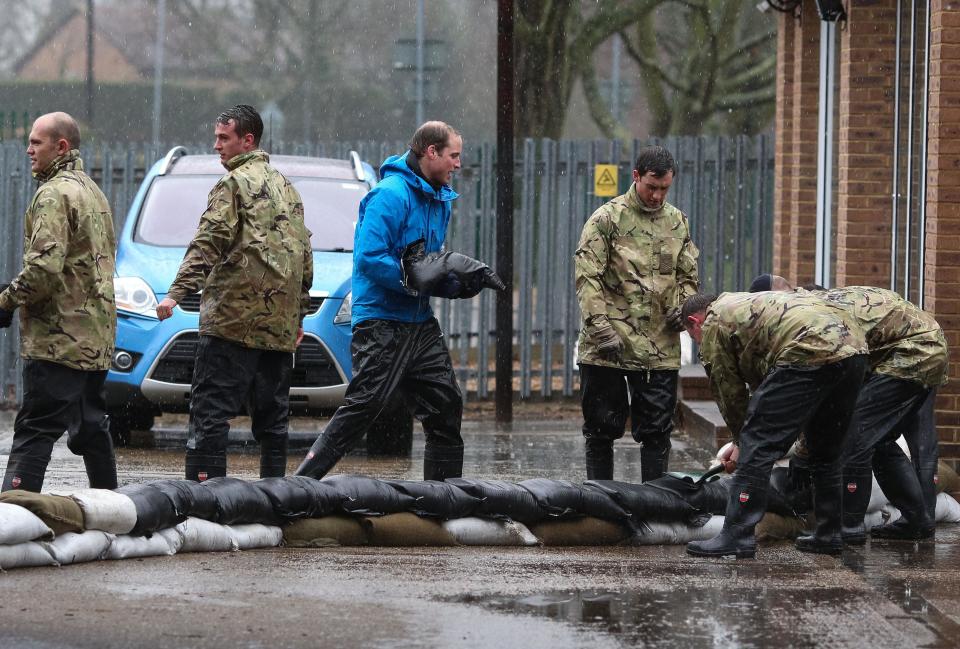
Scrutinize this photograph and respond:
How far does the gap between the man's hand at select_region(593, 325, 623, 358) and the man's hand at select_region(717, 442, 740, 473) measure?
768mm

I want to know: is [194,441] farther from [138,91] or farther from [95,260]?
[138,91]

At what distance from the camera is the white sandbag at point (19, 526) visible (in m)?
6.01

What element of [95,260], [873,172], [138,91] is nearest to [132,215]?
[95,260]

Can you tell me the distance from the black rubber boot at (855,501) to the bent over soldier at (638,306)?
0.96m

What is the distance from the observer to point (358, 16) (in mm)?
40906

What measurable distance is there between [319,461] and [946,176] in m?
3.73

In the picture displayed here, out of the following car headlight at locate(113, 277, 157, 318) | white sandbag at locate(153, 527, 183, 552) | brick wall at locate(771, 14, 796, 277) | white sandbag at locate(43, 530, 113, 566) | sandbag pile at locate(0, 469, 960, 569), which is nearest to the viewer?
white sandbag at locate(43, 530, 113, 566)

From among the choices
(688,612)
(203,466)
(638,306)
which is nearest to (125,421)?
(203,466)

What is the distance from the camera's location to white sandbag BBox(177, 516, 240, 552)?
21.8ft

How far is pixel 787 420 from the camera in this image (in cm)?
693

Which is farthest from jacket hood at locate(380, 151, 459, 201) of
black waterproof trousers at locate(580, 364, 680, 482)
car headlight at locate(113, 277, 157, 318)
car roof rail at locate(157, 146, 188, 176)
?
car roof rail at locate(157, 146, 188, 176)

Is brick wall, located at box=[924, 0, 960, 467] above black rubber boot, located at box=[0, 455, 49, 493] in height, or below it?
above

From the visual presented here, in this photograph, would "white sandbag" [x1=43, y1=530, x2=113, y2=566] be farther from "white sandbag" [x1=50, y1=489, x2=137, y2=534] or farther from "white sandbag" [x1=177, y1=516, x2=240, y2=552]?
"white sandbag" [x1=177, y1=516, x2=240, y2=552]

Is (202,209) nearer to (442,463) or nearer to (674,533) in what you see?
(442,463)
